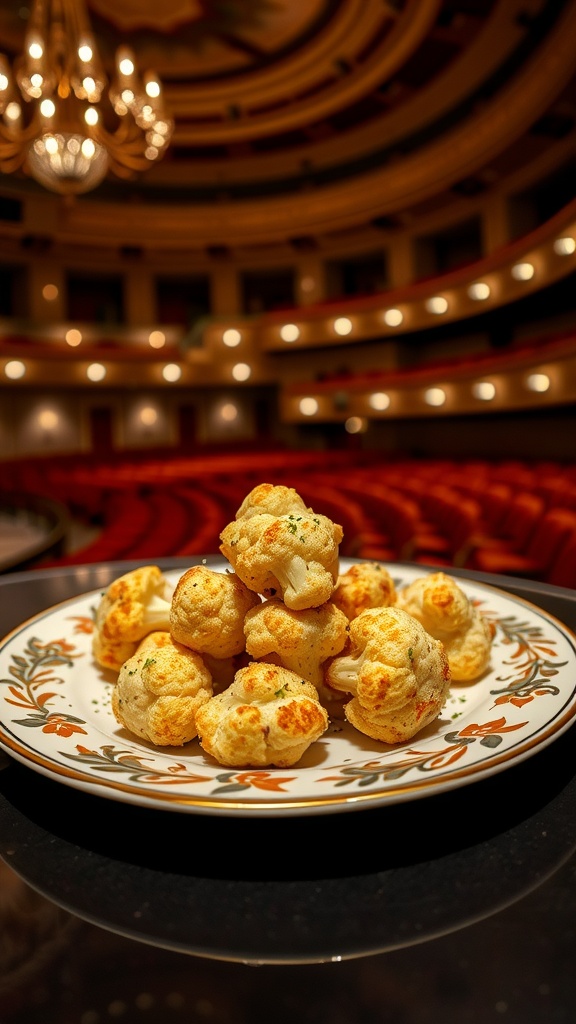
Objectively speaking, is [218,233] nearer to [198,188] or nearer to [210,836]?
[198,188]

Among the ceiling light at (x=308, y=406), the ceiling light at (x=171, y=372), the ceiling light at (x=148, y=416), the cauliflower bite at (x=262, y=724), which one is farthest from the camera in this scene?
the ceiling light at (x=148, y=416)

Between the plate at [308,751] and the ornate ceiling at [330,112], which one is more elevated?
the ornate ceiling at [330,112]

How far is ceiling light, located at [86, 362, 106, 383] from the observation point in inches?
336

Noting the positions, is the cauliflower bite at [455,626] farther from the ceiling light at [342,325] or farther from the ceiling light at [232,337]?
the ceiling light at [232,337]

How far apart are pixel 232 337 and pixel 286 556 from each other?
9265 mm

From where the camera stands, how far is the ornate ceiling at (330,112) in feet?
18.2

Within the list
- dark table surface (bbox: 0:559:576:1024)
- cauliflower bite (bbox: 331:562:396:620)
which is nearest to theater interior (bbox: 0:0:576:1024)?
dark table surface (bbox: 0:559:576:1024)

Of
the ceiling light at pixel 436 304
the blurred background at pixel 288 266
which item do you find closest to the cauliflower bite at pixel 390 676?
the blurred background at pixel 288 266

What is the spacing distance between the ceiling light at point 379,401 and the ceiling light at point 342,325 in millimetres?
1121

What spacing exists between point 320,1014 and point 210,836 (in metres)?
0.12

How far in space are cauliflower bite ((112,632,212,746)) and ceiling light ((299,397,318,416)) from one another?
8.16 metres

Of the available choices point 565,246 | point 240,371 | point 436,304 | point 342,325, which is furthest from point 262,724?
point 240,371

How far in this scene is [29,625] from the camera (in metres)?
0.58

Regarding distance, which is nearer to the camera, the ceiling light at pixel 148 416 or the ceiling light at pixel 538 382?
the ceiling light at pixel 538 382
